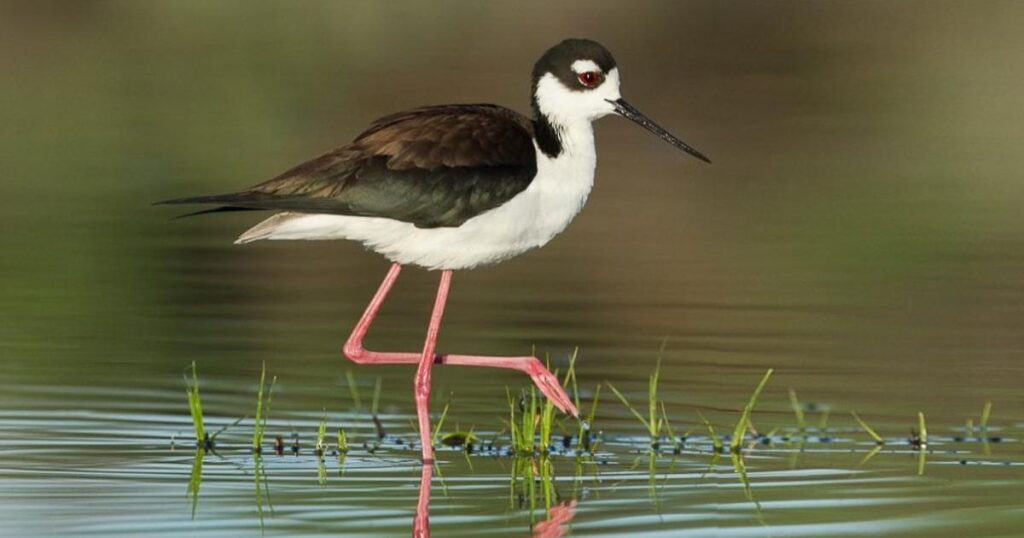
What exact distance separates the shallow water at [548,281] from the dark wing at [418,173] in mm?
861

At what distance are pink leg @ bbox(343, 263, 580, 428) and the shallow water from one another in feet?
0.70

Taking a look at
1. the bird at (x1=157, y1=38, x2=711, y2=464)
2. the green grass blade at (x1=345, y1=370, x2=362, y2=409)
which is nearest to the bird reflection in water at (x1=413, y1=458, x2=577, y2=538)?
the bird at (x1=157, y1=38, x2=711, y2=464)

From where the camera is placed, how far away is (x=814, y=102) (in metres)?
23.0

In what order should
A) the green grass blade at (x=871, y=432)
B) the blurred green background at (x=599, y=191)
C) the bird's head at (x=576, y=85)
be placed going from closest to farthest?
1. the green grass blade at (x=871, y=432)
2. the bird's head at (x=576, y=85)
3. the blurred green background at (x=599, y=191)

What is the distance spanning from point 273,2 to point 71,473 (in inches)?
712

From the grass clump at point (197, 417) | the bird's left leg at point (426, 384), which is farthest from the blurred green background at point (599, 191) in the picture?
the grass clump at point (197, 417)

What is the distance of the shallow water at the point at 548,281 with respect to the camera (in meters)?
7.46

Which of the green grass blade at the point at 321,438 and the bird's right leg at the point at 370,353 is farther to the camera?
the bird's right leg at the point at 370,353

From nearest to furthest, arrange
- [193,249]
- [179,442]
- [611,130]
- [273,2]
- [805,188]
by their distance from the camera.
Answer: [179,442] < [193,249] < [805,188] < [611,130] < [273,2]

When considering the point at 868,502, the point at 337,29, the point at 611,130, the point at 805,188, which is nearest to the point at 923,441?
the point at 868,502

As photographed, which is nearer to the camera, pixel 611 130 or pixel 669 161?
pixel 669 161

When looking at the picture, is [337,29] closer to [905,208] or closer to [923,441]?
[905,208]

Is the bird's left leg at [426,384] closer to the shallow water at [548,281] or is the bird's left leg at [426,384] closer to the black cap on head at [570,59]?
the shallow water at [548,281]

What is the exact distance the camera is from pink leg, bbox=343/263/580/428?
8609 millimetres
